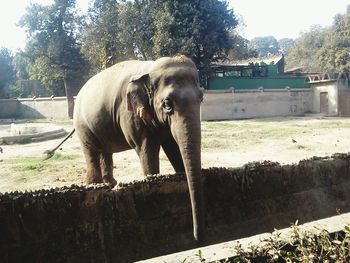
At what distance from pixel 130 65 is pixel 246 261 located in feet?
14.2

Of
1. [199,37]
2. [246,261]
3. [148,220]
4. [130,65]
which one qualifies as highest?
[199,37]

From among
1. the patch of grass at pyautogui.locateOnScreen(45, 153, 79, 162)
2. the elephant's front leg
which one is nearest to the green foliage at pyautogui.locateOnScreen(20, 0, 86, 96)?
the patch of grass at pyautogui.locateOnScreen(45, 153, 79, 162)

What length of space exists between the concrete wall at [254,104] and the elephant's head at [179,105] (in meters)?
24.1

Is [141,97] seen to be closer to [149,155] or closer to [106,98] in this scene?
[149,155]

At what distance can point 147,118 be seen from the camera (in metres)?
A: 4.97

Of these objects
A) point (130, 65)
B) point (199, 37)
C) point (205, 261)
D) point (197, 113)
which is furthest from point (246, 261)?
point (199, 37)

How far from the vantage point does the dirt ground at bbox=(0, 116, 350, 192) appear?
31.7 feet

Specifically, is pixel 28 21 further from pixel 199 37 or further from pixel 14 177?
pixel 14 177

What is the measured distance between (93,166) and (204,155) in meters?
6.65

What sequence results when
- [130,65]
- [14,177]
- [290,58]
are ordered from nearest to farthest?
[130,65] → [14,177] → [290,58]

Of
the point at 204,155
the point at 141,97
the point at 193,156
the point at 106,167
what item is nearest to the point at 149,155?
the point at 141,97

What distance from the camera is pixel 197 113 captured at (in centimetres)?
436

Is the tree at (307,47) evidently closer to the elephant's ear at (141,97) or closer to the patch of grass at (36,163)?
the patch of grass at (36,163)

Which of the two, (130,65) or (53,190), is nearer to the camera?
(53,190)
